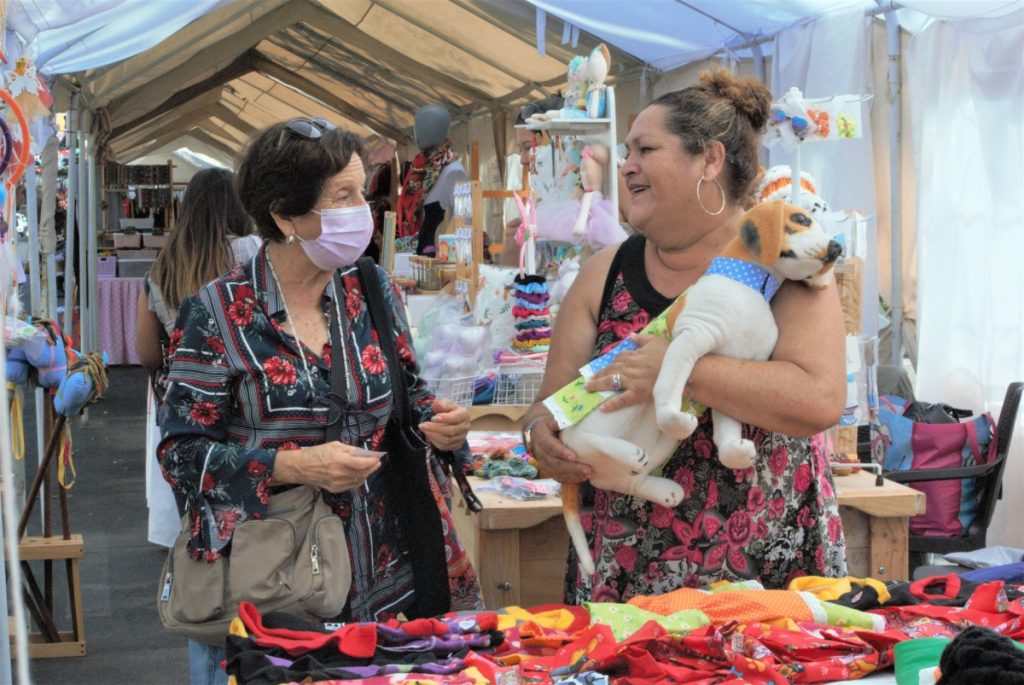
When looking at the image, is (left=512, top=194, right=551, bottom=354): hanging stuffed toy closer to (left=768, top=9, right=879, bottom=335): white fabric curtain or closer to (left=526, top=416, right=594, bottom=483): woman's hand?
(left=526, top=416, right=594, bottom=483): woman's hand

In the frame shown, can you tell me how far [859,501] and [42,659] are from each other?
3.15m

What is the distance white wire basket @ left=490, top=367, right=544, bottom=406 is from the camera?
4.25 metres

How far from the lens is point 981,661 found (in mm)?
1397

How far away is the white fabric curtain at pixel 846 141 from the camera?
6.05m

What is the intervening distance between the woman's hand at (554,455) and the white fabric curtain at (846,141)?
13.5ft

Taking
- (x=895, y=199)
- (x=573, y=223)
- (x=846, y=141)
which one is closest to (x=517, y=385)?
(x=573, y=223)

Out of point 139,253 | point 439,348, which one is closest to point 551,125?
point 439,348

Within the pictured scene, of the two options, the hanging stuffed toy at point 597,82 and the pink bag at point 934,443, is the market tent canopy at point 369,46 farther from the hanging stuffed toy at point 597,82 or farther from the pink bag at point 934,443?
the pink bag at point 934,443

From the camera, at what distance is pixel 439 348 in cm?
425

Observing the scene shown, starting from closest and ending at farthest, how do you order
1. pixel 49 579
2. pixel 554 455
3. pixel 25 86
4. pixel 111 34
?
pixel 554 455 < pixel 25 86 < pixel 49 579 < pixel 111 34

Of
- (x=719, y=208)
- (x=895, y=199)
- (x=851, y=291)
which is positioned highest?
(x=895, y=199)

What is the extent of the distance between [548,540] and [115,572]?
10.6 ft

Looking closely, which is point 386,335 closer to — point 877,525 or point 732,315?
point 732,315

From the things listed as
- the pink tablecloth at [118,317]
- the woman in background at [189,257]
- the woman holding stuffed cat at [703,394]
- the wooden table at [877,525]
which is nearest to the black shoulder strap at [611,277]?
the woman holding stuffed cat at [703,394]
